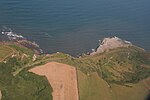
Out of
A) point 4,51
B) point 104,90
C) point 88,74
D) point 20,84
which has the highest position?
point 4,51

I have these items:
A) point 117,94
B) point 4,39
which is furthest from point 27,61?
point 117,94

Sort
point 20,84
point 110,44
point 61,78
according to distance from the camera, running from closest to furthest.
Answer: point 20,84
point 61,78
point 110,44

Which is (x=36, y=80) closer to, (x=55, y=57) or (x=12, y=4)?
(x=55, y=57)

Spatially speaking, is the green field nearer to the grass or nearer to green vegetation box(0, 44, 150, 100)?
green vegetation box(0, 44, 150, 100)

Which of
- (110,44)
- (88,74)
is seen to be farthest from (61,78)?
(110,44)

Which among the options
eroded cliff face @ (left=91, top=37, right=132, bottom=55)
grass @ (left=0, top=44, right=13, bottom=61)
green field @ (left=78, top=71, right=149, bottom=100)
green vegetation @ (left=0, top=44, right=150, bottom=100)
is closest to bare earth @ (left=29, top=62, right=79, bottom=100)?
green vegetation @ (left=0, top=44, right=150, bottom=100)

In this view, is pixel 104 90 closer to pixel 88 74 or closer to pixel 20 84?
pixel 88 74
